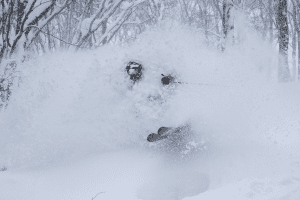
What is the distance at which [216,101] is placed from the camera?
15.4 ft

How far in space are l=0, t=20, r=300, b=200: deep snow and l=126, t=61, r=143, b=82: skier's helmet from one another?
0.10 m

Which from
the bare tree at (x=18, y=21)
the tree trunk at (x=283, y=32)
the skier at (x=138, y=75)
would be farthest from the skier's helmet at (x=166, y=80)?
the tree trunk at (x=283, y=32)

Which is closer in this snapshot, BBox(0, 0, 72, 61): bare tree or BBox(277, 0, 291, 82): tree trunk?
BBox(0, 0, 72, 61): bare tree

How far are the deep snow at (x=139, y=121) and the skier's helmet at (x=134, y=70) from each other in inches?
4.0

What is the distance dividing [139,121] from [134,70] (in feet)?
2.68

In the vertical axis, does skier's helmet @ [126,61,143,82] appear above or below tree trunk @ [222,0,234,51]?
below

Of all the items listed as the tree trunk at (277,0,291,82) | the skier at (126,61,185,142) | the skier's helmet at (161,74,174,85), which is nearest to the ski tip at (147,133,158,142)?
the skier at (126,61,185,142)

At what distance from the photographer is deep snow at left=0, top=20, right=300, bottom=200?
13.1 feet

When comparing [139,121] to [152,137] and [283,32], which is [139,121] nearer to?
[152,137]

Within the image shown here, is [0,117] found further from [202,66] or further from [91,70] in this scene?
[202,66]

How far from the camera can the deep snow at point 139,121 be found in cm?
400

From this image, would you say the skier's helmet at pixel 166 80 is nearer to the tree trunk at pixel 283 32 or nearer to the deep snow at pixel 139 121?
the deep snow at pixel 139 121

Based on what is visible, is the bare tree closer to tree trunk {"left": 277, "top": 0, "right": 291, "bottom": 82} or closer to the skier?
the skier

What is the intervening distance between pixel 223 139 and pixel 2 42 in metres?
3.86
